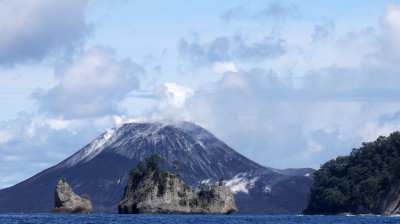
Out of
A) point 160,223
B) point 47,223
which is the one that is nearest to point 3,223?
point 47,223

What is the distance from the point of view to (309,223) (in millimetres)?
176875

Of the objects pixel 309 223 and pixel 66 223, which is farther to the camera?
pixel 309 223

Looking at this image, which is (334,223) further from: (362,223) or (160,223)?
(160,223)

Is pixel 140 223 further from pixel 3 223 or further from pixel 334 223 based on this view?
pixel 334 223

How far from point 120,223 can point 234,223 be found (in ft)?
93.0

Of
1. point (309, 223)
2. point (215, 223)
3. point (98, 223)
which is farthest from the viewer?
point (309, 223)

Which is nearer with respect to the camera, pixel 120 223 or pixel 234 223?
pixel 120 223

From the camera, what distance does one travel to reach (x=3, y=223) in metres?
160

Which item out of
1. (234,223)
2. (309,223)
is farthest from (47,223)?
(309,223)

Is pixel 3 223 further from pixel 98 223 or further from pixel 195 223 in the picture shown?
pixel 195 223

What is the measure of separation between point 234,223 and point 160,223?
21.8m

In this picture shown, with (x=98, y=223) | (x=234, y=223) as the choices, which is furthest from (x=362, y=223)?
(x=98, y=223)

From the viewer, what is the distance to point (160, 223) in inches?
6176

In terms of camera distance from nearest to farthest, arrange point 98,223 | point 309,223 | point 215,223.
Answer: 1. point 98,223
2. point 215,223
3. point 309,223
